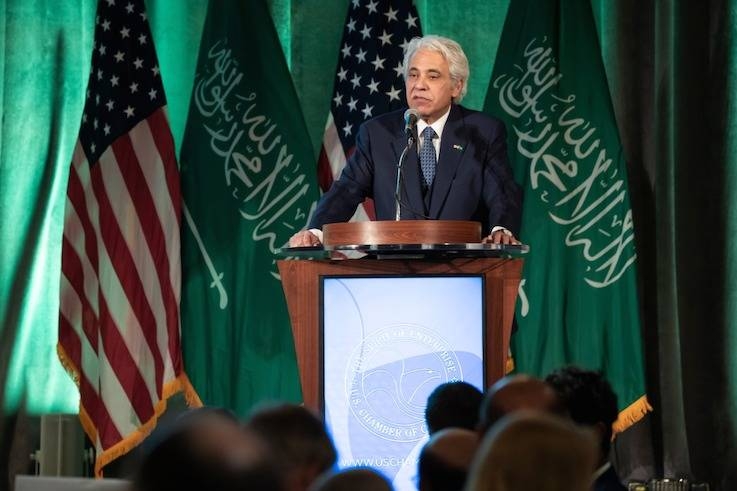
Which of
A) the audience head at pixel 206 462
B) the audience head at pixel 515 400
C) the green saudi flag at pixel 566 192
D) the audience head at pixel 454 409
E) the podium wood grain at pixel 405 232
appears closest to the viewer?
the audience head at pixel 206 462

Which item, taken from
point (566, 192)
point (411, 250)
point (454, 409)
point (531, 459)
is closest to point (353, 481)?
point (531, 459)


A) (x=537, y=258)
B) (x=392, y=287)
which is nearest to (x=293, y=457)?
Result: (x=392, y=287)

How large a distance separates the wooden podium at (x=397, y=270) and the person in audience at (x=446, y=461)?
196 centimetres

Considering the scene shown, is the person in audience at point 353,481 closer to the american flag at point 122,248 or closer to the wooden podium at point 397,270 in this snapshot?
the wooden podium at point 397,270

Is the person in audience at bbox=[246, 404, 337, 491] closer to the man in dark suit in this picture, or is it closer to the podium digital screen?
the podium digital screen

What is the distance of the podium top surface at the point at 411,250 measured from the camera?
11.2 ft

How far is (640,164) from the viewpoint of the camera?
21.3 feet

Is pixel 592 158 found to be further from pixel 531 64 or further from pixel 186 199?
pixel 186 199

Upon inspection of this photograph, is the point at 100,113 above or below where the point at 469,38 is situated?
below

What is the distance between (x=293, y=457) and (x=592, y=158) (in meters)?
5.02

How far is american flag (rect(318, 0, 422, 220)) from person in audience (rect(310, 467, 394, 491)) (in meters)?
5.14

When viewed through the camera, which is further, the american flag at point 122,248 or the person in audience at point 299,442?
the american flag at point 122,248

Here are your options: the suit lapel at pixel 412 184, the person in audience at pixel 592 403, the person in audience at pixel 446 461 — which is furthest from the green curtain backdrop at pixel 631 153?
the person in audience at pixel 446 461

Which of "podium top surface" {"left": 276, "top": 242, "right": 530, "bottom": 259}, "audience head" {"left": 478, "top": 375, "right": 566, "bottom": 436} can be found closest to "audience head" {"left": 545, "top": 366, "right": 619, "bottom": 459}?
"audience head" {"left": 478, "top": 375, "right": 566, "bottom": 436}
